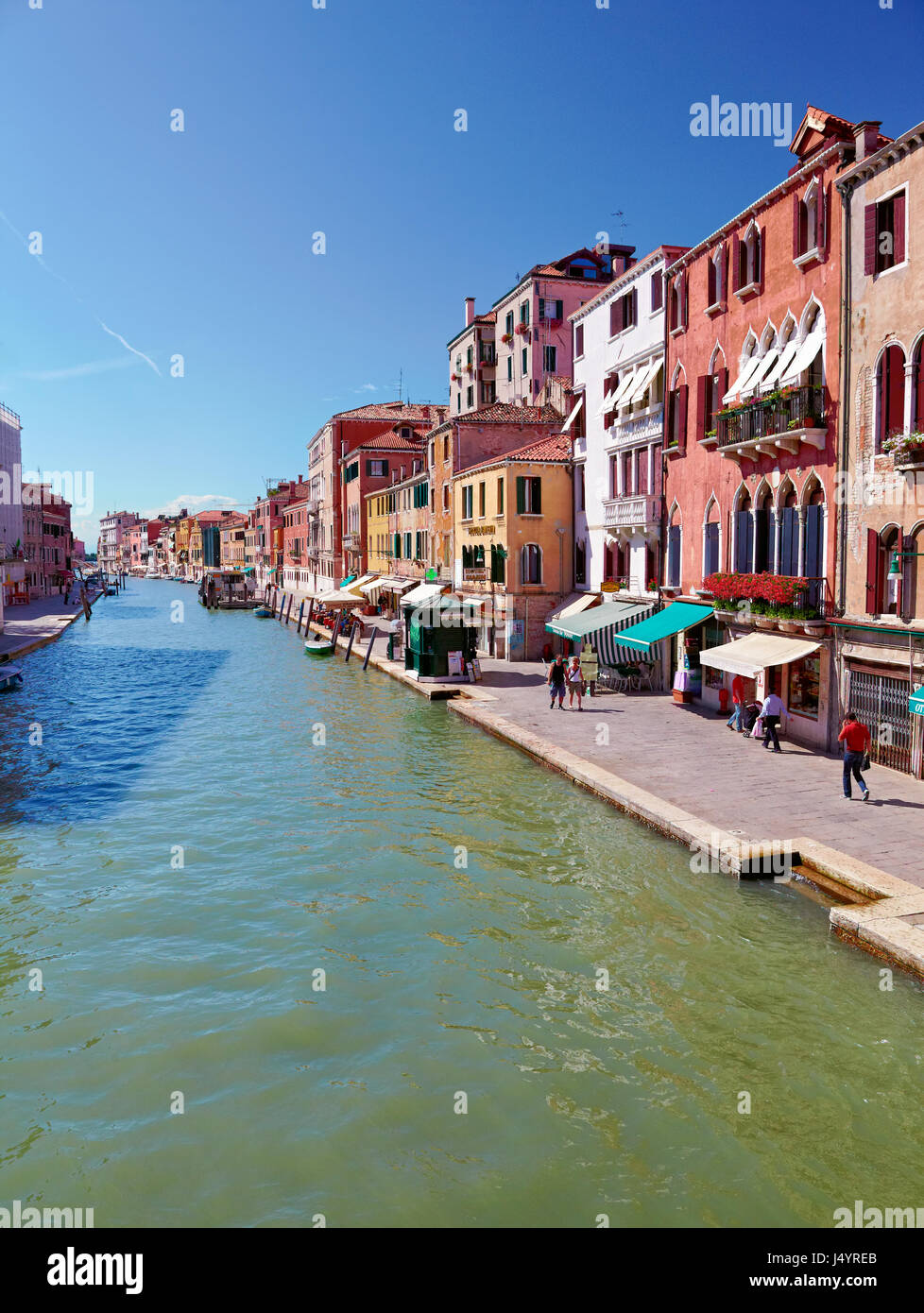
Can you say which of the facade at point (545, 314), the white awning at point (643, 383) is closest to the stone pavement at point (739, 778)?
the white awning at point (643, 383)

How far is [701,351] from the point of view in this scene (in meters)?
23.0

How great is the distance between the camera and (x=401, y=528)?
55.9m

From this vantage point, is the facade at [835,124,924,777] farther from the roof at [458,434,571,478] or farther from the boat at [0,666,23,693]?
the boat at [0,666,23,693]

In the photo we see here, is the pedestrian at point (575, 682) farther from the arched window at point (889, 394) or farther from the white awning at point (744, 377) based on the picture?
the arched window at point (889, 394)

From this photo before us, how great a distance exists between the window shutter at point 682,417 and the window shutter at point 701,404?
32.0 inches

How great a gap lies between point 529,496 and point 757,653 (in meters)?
16.5

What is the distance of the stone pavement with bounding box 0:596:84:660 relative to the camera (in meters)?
47.0

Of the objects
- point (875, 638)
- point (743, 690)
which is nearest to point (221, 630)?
point (743, 690)

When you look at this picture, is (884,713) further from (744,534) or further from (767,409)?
(767,409)

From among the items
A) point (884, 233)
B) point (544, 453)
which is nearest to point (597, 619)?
point (544, 453)

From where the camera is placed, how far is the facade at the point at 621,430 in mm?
26172

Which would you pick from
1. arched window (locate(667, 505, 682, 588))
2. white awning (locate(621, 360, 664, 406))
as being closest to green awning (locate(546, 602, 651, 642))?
arched window (locate(667, 505, 682, 588))

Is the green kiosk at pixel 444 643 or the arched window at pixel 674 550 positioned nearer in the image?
the arched window at pixel 674 550
